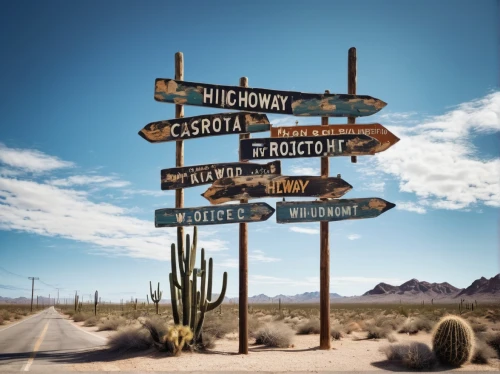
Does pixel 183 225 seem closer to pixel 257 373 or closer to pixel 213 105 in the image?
pixel 213 105

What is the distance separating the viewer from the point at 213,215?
12.9m

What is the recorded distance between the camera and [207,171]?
13.3 m

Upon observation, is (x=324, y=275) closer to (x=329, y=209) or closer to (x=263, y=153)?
(x=329, y=209)

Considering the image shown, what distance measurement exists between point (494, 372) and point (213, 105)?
9.35 m

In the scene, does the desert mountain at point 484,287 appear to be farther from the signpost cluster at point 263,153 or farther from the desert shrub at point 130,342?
the desert shrub at point 130,342

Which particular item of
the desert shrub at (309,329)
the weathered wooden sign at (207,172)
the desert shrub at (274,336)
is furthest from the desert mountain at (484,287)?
the weathered wooden sign at (207,172)

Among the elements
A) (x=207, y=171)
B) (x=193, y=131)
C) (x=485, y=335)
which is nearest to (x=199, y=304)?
(x=207, y=171)

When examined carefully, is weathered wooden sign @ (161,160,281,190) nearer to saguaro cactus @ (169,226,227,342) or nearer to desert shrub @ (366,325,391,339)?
saguaro cactus @ (169,226,227,342)

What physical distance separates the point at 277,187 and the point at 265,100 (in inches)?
97.4

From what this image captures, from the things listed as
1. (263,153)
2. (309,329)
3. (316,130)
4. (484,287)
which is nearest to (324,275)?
(263,153)

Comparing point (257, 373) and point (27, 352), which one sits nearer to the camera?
point (257, 373)

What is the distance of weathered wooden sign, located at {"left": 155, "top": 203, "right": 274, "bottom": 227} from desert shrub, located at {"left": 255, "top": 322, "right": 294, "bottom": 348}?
423cm

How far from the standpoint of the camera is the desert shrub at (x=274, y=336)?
14.5m

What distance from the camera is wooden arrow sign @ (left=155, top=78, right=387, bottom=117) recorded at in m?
13.3
